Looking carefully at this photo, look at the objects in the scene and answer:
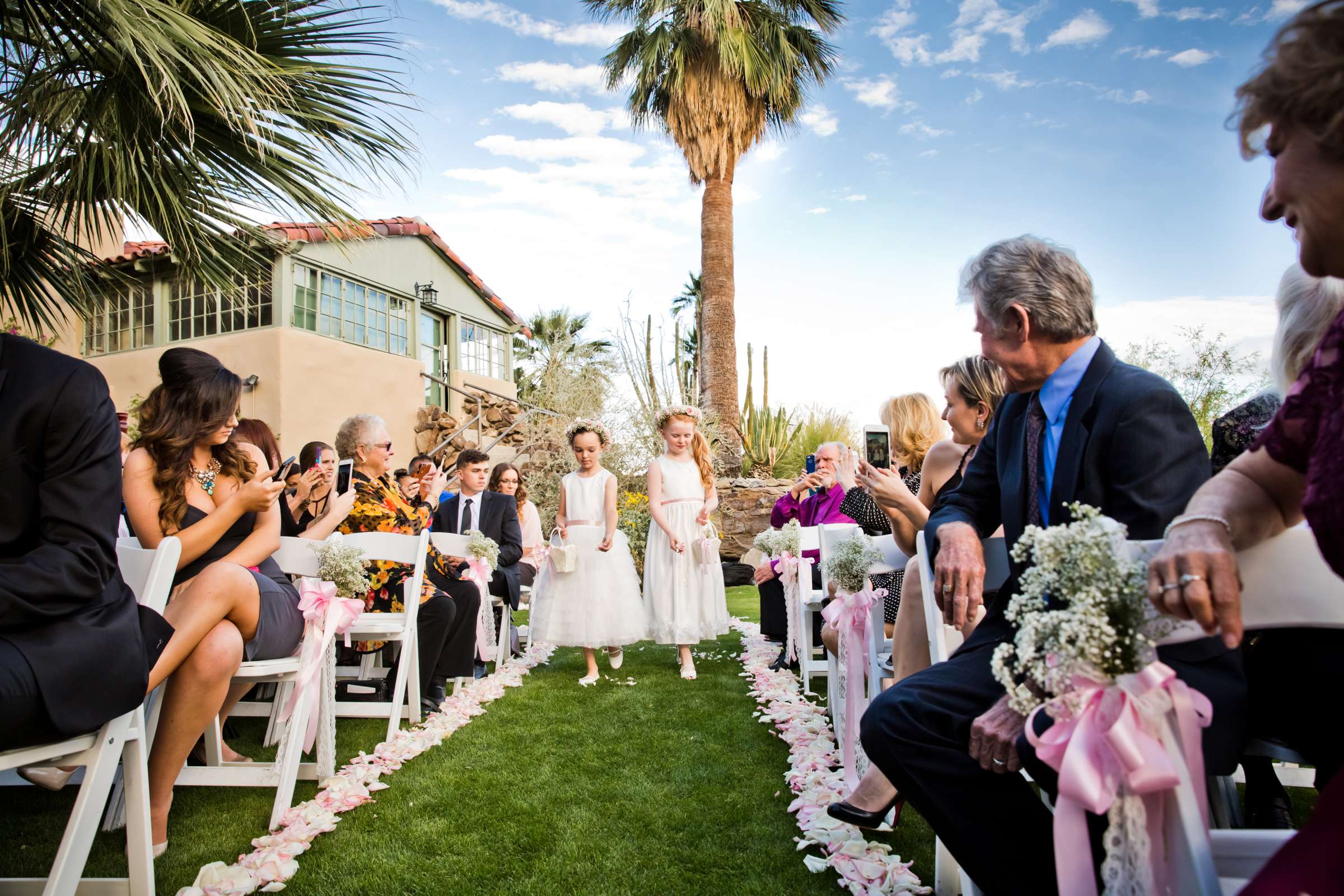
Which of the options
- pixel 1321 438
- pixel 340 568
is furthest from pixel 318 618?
pixel 1321 438

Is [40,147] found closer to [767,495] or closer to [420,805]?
[420,805]

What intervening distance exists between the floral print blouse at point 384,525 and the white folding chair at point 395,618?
0.15 metres

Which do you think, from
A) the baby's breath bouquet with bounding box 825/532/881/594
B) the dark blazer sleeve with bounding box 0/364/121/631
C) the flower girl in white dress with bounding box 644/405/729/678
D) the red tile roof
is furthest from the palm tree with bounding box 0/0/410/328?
the red tile roof

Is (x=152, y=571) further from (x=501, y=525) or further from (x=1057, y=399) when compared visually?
(x=501, y=525)

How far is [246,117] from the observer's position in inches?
182

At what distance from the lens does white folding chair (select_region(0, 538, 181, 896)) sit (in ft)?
6.36

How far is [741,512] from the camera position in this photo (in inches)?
549

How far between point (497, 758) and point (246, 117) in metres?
3.91

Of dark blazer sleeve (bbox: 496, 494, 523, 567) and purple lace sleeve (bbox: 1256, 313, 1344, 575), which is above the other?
purple lace sleeve (bbox: 1256, 313, 1344, 575)

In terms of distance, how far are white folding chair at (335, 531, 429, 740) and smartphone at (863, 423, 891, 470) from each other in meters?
2.52

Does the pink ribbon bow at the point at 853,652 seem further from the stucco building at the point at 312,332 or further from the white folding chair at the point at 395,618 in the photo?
the stucco building at the point at 312,332

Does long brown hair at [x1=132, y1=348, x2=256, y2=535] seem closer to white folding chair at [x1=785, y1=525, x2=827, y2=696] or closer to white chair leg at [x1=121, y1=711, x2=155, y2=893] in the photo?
white chair leg at [x1=121, y1=711, x2=155, y2=893]

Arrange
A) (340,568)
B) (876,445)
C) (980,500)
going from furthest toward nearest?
(340,568) < (876,445) < (980,500)

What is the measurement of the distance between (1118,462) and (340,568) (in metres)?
3.18
